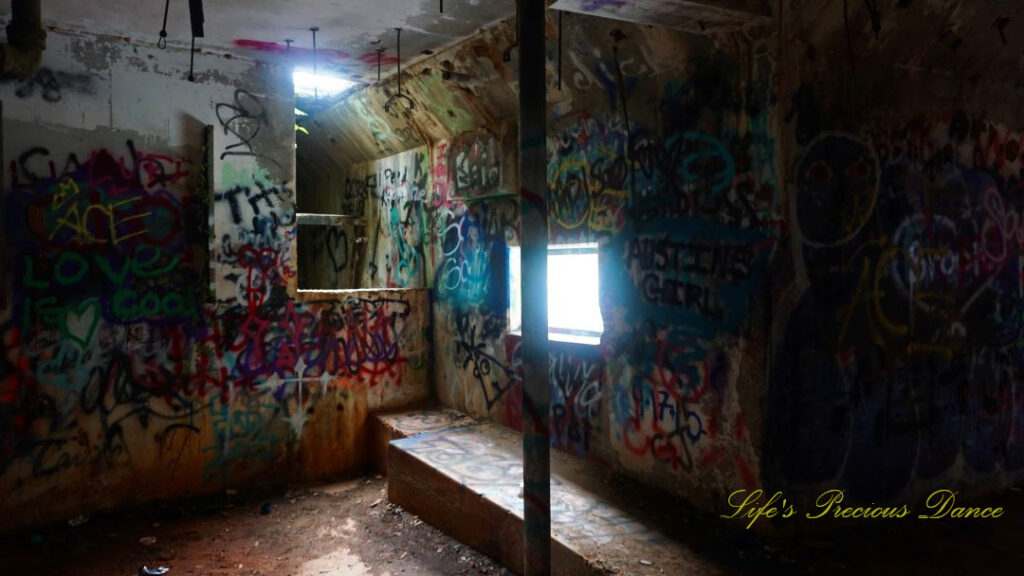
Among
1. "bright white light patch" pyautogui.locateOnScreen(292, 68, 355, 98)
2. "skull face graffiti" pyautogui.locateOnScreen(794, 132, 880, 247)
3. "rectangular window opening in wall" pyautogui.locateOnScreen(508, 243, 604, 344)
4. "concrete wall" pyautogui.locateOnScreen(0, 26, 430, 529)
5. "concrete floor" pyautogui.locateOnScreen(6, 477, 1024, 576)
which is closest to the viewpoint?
"concrete floor" pyautogui.locateOnScreen(6, 477, 1024, 576)

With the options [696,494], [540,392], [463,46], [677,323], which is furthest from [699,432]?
[463,46]

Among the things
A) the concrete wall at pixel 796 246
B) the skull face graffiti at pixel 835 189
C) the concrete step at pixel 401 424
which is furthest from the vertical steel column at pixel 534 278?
the concrete step at pixel 401 424

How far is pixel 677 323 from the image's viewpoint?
5055 mm

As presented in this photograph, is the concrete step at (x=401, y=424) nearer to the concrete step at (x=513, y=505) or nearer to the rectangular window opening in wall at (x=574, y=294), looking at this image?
the concrete step at (x=513, y=505)

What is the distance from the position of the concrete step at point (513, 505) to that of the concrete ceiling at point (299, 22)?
3.75 m

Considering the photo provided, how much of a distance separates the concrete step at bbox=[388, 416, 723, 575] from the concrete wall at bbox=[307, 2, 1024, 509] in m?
0.43

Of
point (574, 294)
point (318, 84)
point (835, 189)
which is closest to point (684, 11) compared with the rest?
point (835, 189)

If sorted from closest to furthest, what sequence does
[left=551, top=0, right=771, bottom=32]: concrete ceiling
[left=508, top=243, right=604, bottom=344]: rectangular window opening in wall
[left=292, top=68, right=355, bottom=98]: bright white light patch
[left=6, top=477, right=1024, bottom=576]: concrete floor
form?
[left=551, top=0, right=771, bottom=32]: concrete ceiling < [left=6, top=477, right=1024, bottom=576]: concrete floor < [left=508, top=243, right=604, bottom=344]: rectangular window opening in wall < [left=292, top=68, right=355, bottom=98]: bright white light patch

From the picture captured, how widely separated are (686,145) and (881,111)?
132 centimetres

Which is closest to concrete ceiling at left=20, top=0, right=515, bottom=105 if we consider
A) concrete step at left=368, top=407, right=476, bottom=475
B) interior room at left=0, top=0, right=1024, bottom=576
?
interior room at left=0, top=0, right=1024, bottom=576

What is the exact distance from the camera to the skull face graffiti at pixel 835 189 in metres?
4.44

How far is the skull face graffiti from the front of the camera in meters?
4.44

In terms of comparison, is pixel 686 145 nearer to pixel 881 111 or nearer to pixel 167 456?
pixel 881 111

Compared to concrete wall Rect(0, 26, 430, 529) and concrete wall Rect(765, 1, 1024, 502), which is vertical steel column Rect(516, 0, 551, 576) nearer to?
concrete wall Rect(765, 1, 1024, 502)
